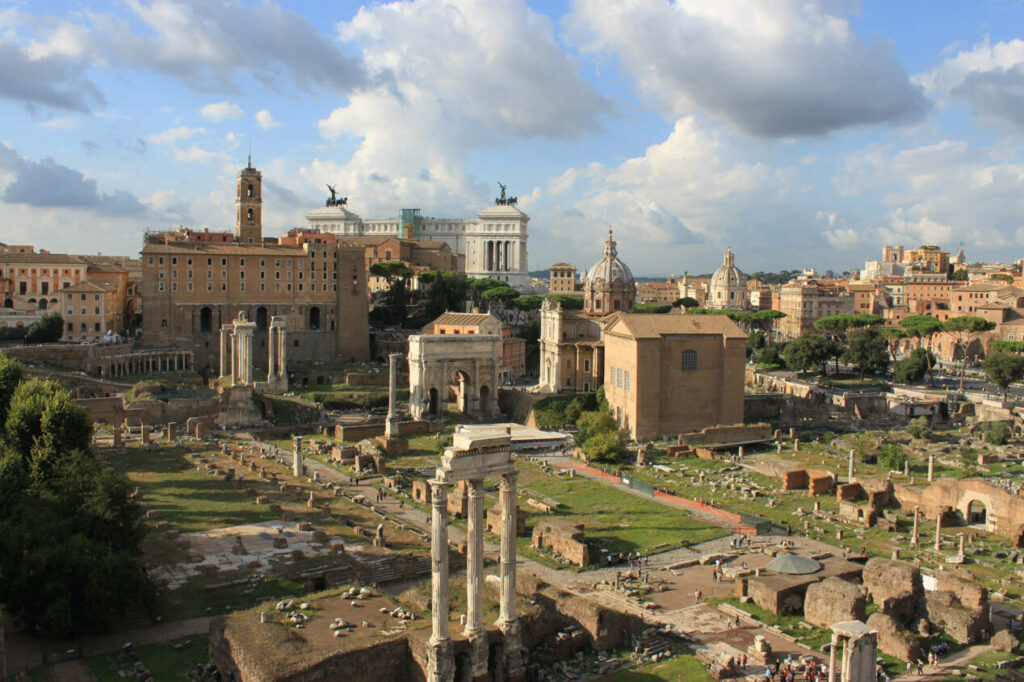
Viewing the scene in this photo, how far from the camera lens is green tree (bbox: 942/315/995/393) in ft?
259

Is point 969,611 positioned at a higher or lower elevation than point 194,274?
lower

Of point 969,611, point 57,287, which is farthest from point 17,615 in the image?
point 57,287

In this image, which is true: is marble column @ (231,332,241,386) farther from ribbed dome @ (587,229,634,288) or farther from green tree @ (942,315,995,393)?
green tree @ (942,315,995,393)

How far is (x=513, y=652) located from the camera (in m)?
18.6

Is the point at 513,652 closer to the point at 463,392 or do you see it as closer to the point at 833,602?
the point at 833,602

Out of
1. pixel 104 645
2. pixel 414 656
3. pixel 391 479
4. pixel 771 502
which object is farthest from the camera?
pixel 391 479

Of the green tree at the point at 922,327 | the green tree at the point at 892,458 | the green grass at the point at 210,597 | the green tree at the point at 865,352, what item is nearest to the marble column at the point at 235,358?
the green grass at the point at 210,597

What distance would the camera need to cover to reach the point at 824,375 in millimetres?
70188

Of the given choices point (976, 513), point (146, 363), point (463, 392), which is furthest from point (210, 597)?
point (146, 363)

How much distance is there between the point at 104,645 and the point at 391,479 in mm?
18552

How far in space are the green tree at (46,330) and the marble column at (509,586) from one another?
56.5 m

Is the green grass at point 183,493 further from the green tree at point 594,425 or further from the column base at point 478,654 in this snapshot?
the green tree at point 594,425

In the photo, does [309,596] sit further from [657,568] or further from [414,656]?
[657,568]

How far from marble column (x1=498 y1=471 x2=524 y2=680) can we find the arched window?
188 ft
